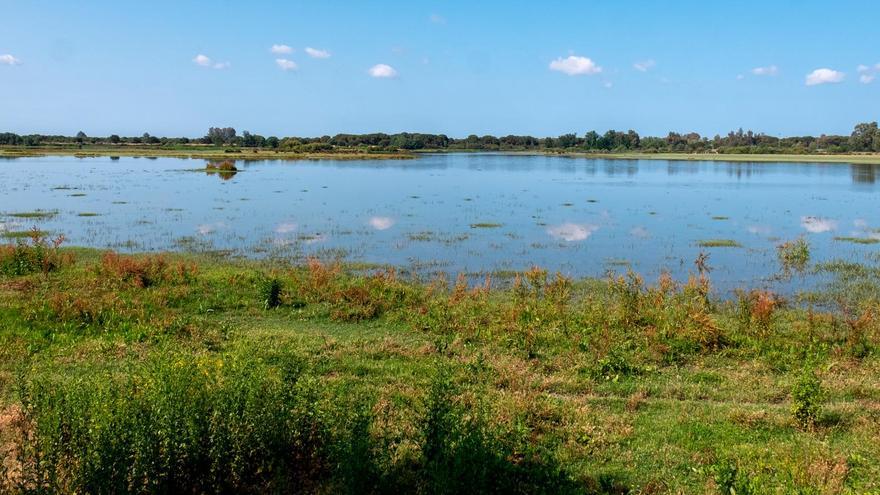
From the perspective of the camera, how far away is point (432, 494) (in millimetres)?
5793

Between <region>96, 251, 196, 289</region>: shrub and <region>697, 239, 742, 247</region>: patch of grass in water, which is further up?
<region>96, 251, 196, 289</region>: shrub

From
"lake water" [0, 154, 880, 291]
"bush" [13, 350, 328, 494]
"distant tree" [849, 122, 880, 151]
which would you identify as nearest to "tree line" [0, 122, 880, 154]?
"distant tree" [849, 122, 880, 151]

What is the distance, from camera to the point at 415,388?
8.68 meters

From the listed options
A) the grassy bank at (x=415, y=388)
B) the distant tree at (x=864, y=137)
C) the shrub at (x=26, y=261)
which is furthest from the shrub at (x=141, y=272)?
the distant tree at (x=864, y=137)

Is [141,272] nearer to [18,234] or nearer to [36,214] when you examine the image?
[18,234]

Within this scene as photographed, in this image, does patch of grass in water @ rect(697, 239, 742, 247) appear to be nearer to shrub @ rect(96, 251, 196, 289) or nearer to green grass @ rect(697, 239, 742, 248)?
green grass @ rect(697, 239, 742, 248)

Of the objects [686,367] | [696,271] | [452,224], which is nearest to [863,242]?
[696,271]

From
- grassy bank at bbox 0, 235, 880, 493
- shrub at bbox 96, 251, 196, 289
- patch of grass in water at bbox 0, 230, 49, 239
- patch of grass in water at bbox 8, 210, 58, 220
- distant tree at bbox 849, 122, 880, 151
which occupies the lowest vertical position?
grassy bank at bbox 0, 235, 880, 493

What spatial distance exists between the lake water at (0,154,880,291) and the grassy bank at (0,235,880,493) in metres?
6.67

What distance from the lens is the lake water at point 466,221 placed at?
2236 cm

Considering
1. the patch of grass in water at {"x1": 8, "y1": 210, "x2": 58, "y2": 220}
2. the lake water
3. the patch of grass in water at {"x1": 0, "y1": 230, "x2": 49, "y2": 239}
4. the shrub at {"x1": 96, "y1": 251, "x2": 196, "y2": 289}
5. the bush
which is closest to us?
the bush

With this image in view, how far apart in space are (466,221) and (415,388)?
2354 cm

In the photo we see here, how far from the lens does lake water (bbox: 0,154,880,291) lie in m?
22.4

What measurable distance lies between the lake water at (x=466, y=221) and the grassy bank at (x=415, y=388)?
263 inches
